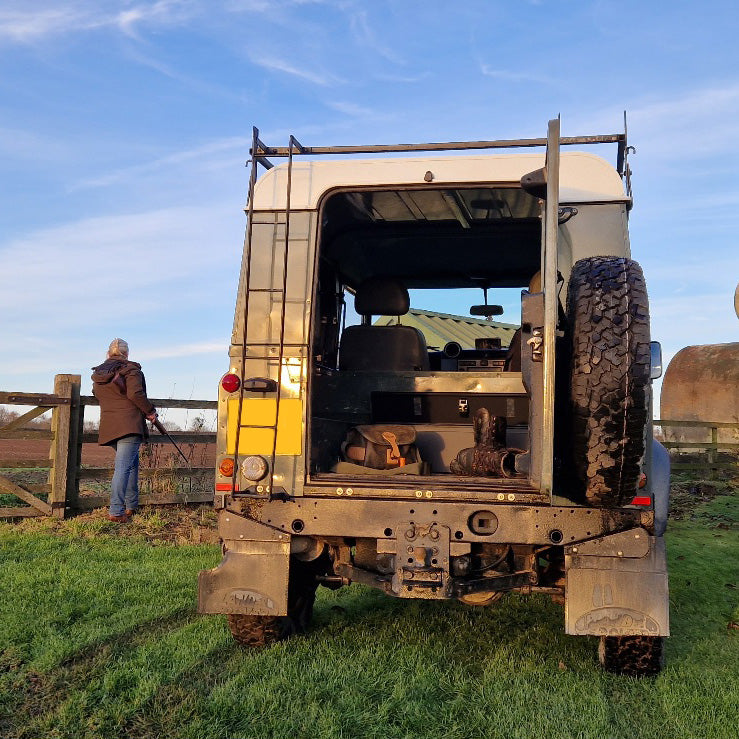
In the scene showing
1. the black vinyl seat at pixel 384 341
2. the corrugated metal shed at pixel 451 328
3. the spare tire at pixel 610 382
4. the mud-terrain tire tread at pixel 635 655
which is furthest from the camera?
the corrugated metal shed at pixel 451 328

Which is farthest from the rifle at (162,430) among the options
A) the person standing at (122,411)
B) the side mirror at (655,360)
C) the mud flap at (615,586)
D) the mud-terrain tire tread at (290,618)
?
the side mirror at (655,360)

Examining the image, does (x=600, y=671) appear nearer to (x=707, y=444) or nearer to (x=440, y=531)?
(x=440, y=531)

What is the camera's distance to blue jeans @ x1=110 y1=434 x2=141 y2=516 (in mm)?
8227

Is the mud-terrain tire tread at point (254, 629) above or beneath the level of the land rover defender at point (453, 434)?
beneath

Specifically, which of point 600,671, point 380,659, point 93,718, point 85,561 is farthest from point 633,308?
point 85,561

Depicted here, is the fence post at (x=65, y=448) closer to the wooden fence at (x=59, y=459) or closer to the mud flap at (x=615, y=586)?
the wooden fence at (x=59, y=459)

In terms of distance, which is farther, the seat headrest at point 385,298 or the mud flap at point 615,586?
the seat headrest at point 385,298

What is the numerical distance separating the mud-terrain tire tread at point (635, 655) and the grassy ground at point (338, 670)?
94 millimetres

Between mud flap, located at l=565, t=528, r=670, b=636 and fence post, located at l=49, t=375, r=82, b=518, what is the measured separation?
20.8 feet

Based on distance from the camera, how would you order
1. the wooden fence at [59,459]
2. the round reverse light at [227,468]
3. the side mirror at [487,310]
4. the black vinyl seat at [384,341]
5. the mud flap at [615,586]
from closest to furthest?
1. the mud flap at [615,586]
2. the round reverse light at [227,468]
3. the black vinyl seat at [384,341]
4. the side mirror at [487,310]
5. the wooden fence at [59,459]

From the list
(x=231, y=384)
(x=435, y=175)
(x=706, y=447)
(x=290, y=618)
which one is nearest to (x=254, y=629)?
(x=290, y=618)

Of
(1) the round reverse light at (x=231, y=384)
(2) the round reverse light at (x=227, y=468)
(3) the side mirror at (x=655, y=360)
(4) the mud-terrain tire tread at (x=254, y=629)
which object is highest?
(3) the side mirror at (x=655, y=360)

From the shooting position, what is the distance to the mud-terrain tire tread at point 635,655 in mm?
4121

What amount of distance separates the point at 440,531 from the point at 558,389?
971 millimetres
